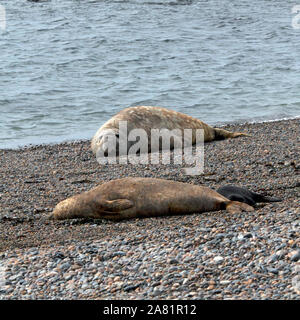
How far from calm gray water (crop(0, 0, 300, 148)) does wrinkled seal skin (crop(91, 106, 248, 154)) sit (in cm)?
213

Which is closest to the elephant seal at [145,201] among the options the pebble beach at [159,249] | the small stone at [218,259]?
the pebble beach at [159,249]

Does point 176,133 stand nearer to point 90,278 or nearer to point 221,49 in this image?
point 90,278

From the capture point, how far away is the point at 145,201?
5535 millimetres

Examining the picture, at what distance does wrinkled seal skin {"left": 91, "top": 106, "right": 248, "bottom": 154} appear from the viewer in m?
9.22

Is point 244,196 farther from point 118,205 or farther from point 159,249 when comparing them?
point 159,249

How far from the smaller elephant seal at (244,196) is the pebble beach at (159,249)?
15 cm

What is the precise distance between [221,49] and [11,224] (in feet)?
50.2

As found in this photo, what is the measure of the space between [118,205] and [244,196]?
116 cm

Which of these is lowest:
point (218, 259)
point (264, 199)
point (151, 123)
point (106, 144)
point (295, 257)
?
point (106, 144)

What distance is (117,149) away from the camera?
8898mm

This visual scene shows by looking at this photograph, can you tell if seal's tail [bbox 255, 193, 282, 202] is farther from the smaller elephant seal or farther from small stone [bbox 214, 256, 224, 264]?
small stone [bbox 214, 256, 224, 264]

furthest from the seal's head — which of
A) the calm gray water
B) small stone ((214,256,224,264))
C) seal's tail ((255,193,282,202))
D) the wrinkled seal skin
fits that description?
small stone ((214,256,224,264))

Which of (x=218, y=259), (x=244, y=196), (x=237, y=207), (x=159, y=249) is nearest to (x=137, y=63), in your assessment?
(x=244, y=196)
